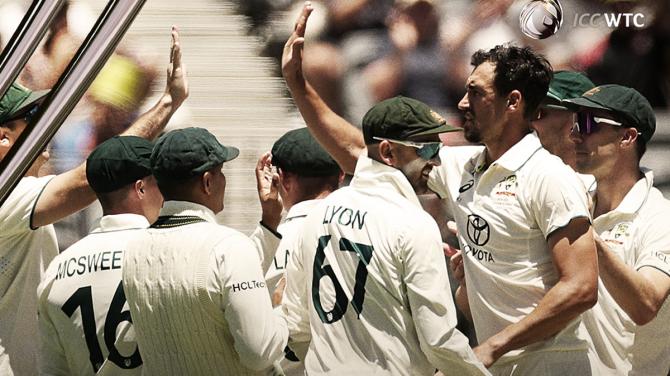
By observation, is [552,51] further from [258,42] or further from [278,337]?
[278,337]

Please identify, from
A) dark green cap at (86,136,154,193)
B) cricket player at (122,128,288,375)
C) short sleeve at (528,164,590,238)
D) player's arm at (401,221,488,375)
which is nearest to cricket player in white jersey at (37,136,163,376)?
dark green cap at (86,136,154,193)

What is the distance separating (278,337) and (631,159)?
5.79 feet

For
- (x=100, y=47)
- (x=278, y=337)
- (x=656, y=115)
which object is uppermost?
(x=100, y=47)

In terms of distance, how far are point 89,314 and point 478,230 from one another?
1336 millimetres

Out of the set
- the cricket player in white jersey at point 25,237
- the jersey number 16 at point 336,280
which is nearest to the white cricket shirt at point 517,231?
the jersey number 16 at point 336,280

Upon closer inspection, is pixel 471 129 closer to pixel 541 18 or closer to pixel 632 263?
pixel 632 263

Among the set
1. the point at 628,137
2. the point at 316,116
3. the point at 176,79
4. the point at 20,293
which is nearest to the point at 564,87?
the point at 628,137

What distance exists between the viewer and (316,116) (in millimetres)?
4309

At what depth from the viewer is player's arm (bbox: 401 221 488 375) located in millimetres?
3389

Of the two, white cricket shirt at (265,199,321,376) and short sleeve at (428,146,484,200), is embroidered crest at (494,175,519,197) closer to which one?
short sleeve at (428,146,484,200)

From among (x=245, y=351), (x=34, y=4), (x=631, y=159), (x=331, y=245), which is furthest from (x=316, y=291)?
(x=34, y=4)

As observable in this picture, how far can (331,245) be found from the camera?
11.7 feet

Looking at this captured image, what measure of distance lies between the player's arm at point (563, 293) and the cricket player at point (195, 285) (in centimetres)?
72

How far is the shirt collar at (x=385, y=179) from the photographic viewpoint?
3598 mm
